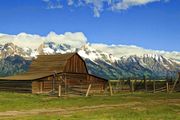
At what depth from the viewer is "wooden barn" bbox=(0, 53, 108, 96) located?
67.5 meters

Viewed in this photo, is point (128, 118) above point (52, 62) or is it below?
below

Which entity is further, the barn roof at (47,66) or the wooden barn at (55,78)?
the barn roof at (47,66)

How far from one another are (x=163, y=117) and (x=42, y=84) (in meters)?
43.1

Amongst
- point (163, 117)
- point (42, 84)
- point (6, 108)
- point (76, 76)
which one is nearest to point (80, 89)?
point (42, 84)

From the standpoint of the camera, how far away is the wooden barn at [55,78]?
67500mm

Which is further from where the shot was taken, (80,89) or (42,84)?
(42,84)

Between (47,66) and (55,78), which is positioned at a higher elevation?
Answer: (47,66)

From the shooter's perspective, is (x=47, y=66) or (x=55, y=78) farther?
(x=47, y=66)

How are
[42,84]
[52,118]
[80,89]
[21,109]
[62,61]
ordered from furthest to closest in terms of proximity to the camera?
[62,61] < [42,84] < [80,89] < [21,109] < [52,118]

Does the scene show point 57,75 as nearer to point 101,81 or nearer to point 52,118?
point 101,81

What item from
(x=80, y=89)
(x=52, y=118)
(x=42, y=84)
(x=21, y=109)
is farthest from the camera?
(x=42, y=84)

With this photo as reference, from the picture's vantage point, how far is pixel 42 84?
68562 millimetres

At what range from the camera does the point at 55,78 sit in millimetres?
70312

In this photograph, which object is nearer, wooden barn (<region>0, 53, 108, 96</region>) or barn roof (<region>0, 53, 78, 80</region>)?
wooden barn (<region>0, 53, 108, 96</region>)
